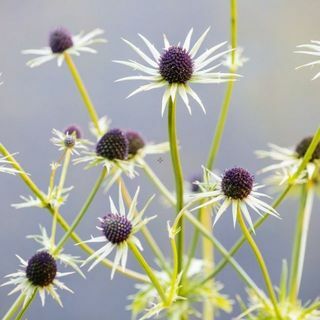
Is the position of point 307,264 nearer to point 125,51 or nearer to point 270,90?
point 270,90

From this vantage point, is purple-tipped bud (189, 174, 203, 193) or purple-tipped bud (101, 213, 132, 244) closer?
purple-tipped bud (101, 213, 132, 244)

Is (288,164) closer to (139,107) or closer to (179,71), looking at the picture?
(179,71)

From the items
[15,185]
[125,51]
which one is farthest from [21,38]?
[15,185]

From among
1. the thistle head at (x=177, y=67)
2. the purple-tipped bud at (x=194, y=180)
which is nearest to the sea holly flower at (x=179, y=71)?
the thistle head at (x=177, y=67)

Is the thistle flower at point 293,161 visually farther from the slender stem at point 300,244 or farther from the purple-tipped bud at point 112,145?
the purple-tipped bud at point 112,145

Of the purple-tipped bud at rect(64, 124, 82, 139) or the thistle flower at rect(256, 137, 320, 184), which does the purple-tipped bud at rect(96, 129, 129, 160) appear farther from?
the thistle flower at rect(256, 137, 320, 184)

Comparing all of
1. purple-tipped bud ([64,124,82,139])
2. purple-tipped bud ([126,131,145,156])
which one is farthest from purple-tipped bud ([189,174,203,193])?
purple-tipped bud ([64,124,82,139])

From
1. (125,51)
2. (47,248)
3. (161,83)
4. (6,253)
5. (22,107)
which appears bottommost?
(47,248)

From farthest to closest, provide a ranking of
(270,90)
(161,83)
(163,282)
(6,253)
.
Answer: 1. (270,90)
2. (6,253)
3. (163,282)
4. (161,83)
